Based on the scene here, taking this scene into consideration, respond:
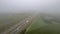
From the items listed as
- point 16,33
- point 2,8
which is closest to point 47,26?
point 16,33

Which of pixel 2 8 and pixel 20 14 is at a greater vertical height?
pixel 2 8

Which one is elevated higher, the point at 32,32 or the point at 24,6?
the point at 24,6

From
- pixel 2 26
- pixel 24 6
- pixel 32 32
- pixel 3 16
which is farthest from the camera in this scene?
pixel 24 6

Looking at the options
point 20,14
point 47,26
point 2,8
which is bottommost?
point 47,26

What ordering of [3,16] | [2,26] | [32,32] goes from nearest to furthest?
[32,32] → [2,26] → [3,16]

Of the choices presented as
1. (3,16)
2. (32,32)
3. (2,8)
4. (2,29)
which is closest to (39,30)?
(32,32)

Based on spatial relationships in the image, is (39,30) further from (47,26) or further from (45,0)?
(45,0)

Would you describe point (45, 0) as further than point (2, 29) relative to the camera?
Yes

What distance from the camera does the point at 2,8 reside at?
84 centimetres

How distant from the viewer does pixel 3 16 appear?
0.74 meters

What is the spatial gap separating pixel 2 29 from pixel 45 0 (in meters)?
0.44

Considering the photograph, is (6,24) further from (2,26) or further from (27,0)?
(27,0)

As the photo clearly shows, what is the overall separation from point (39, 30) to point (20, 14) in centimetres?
30

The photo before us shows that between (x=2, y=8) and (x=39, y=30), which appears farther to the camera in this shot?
(x=2, y=8)
